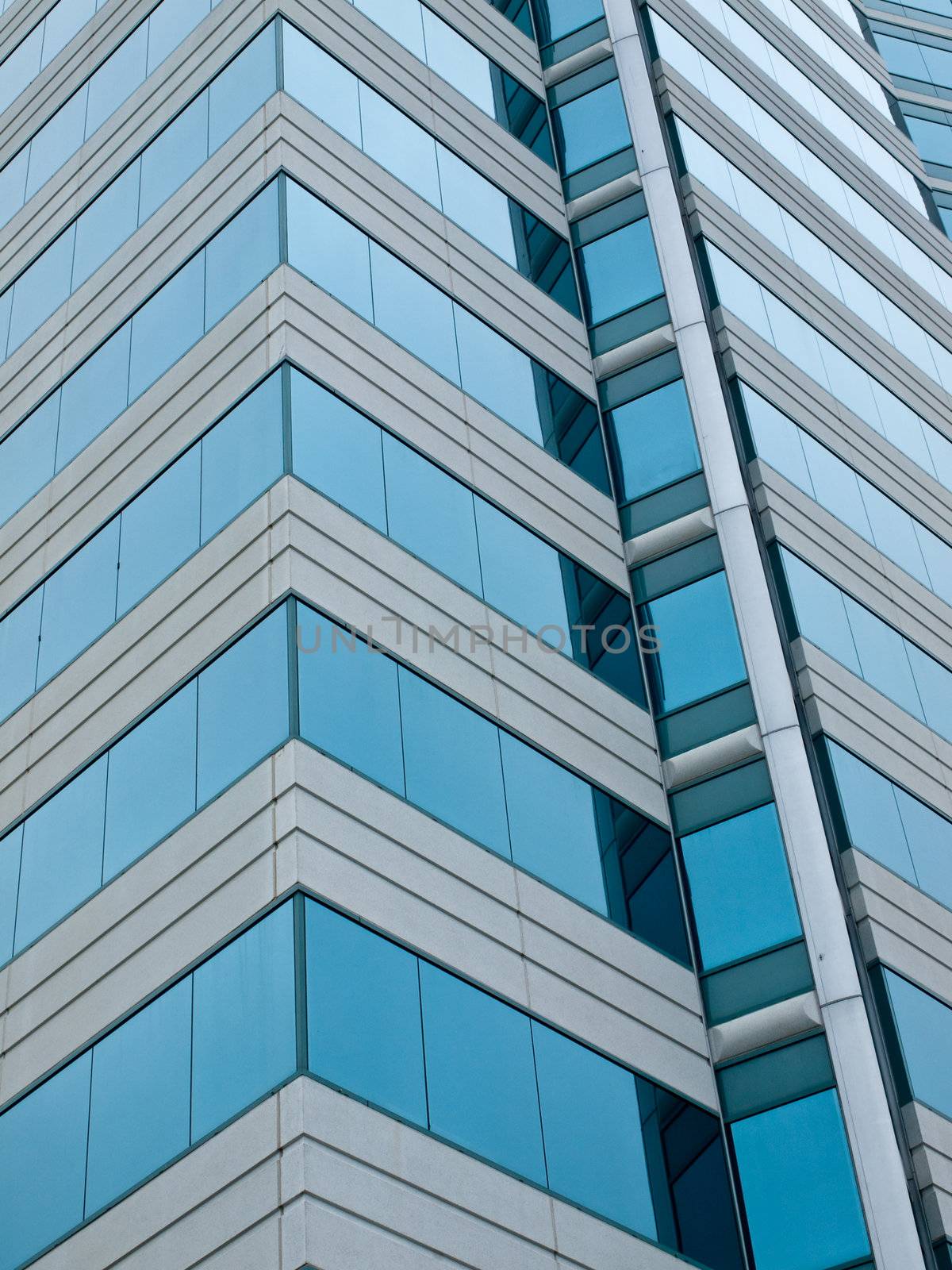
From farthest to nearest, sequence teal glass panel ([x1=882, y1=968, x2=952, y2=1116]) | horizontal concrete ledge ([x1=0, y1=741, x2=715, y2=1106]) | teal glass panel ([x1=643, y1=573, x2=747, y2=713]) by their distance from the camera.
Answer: teal glass panel ([x1=643, y1=573, x2=747, y2=713]) → teal glass panel ([x1=882, y1=968, x2=952, y2=1116]) → horizontal concrete ledge ([x1=0, y1=741, x2=715, y2=1106])

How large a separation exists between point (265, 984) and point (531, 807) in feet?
17.7

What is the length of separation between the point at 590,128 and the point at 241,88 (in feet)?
29.1

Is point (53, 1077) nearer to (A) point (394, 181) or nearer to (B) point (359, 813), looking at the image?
(B) point (359, 813)

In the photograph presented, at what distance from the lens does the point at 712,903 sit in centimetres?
2423

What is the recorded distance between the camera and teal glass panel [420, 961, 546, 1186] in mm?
19047

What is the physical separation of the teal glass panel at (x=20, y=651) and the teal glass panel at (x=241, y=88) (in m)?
Result: 7.91

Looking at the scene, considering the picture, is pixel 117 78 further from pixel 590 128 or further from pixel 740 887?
pixel 740 887

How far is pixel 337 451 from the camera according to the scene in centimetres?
2358

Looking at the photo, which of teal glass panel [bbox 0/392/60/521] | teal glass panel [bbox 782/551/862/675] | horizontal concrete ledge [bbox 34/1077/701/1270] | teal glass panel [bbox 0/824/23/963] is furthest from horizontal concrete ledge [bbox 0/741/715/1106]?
teal glass panel [bbox 0/392/60/521]

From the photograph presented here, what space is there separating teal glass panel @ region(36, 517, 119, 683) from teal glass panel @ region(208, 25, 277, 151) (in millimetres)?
6929

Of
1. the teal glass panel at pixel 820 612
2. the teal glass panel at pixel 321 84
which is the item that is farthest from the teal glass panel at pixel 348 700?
the teal glass panel at pixel 321 84

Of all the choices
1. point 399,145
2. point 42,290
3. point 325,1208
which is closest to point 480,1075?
point 325,1208

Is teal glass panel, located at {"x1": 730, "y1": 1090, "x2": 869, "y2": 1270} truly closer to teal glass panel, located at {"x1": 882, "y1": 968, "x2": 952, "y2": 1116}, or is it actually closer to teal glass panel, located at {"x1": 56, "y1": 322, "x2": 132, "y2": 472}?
teal glass panel, located at {"x1": 882, "y1": 968, "x2": 952, "y2": 1116}

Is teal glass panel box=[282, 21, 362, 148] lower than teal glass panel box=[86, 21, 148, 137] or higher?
lower
